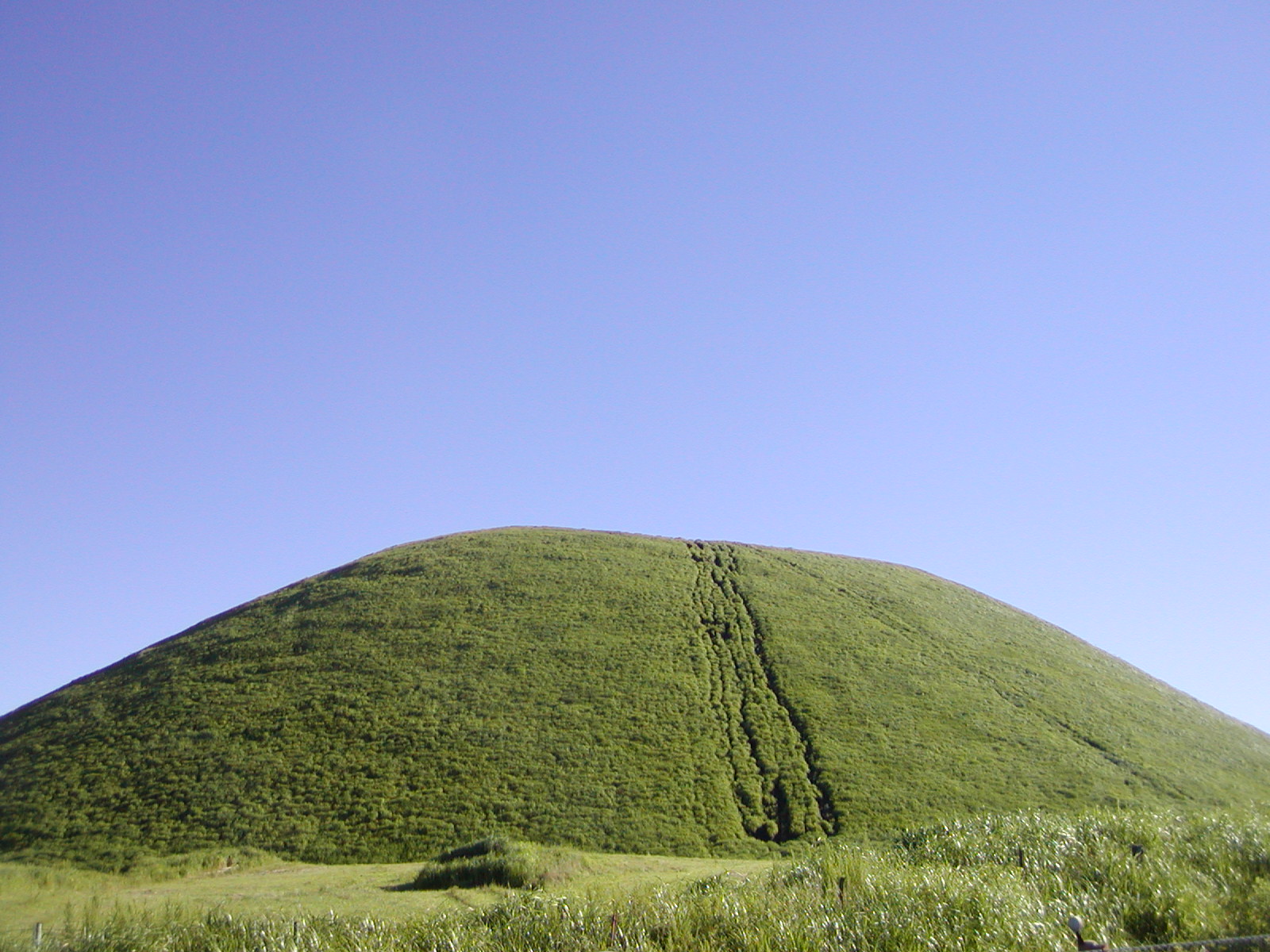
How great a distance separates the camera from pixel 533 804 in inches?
1438

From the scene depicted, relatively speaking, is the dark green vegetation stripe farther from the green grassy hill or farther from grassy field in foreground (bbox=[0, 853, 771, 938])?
grassy field in foreground (bbox=[0, 853, 771, 938])

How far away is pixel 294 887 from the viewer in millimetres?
27359

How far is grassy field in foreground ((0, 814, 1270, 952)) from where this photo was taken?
11398 mm

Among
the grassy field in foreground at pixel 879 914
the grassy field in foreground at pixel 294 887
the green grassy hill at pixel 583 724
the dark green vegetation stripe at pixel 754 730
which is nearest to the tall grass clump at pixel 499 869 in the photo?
the grassy field in foreground at pixel 294 887

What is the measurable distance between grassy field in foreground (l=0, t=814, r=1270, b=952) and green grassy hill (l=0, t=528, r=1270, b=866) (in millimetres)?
19329

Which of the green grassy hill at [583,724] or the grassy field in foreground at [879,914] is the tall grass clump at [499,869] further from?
the grassy field in foreground at [879,914]

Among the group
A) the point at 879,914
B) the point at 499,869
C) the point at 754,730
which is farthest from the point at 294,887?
the point at 754,730

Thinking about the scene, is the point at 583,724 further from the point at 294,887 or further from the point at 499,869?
the point at 294,887

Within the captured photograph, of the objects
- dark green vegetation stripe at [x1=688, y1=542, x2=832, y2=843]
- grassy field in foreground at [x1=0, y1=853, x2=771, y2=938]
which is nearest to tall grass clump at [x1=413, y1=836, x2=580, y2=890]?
grassy field in foreground at [x1=0, y1=853, x2=771, y2=938]

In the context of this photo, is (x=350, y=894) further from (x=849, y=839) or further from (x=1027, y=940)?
(x=1027, y=940)

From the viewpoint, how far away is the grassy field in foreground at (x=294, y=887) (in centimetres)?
2250

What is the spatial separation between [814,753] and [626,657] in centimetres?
1273

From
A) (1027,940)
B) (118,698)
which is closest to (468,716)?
(118,698)

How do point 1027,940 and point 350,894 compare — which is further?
point 350,894
